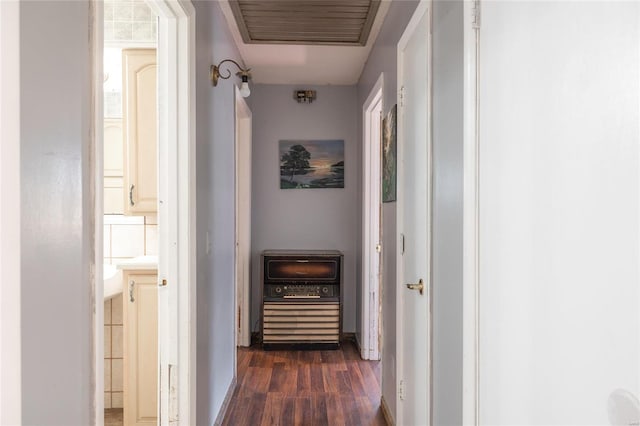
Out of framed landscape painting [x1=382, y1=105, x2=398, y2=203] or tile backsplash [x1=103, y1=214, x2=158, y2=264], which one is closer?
framed landscape painting [x1=382, y1=105, x2=398, y2=203]

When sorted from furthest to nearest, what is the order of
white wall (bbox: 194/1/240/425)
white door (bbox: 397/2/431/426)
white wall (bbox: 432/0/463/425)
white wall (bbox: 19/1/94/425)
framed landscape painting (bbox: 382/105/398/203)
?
framed landscape painting (bbox: 382/105/398/203)
white wall (bbox: 194/1/240/425)
white door (bbox: 397/2/431/426)
white wall (bbox: 432/0/463/425)
white wall (bbox: 19/1/94/425)

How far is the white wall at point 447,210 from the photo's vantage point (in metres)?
1.47

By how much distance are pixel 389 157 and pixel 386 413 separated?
5.24 feet

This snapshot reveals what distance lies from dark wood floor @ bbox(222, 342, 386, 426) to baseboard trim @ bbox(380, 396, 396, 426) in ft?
0.11

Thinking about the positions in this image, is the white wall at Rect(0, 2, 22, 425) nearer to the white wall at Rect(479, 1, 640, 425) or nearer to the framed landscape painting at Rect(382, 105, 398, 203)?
the white wall at Rect(479, 1, 640, 425)

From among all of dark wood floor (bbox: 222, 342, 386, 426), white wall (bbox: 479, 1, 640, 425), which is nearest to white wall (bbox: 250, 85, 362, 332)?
dark wood floor (bbox: 222, 342, 386, 426)

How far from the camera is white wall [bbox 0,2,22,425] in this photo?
0.79 metres

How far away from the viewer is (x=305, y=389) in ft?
10.6

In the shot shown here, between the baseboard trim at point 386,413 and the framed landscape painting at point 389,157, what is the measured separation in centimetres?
130

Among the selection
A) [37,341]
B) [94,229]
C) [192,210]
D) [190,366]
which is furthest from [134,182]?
[37,341]

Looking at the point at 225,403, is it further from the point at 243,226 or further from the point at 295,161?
the point at 295,161

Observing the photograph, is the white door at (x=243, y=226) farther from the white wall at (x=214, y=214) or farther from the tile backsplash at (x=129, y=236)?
the tile backsplash at (x=129, y=236)

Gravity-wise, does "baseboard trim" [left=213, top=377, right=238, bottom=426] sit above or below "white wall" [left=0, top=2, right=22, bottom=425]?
below

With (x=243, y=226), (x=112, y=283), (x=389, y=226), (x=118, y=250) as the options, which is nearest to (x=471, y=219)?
(x=389, y=226)
